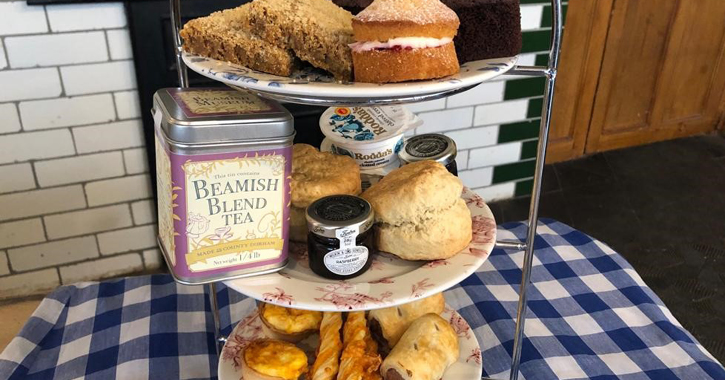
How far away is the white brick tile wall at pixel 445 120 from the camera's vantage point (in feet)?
A: 7.05

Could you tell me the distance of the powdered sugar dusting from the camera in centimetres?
67

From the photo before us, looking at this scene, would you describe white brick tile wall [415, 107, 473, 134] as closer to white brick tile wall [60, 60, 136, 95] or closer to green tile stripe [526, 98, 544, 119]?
green tile stripe [526, 98, 544, 119]

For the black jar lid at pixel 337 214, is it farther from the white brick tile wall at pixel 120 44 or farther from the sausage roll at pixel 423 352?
the white brick tile wall at pixel 120 44

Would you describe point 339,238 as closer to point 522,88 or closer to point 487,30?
point 487,30

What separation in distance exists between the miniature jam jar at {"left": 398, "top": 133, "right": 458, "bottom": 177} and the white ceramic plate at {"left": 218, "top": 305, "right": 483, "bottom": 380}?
0.27 m

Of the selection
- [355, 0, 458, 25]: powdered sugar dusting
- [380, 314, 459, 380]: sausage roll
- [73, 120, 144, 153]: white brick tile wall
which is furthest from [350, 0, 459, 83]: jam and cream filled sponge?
[73, 120, 144, 153]: white brick tile wall

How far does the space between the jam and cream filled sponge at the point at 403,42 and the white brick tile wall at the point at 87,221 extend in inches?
58.3

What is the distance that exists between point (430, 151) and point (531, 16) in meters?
1.26

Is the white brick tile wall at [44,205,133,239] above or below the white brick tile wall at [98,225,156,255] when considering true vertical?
above

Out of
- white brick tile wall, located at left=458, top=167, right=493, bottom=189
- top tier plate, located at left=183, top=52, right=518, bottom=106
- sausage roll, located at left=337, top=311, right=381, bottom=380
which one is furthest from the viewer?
white brick tile wall, located at left=458, top=167, right=493, bottom=189

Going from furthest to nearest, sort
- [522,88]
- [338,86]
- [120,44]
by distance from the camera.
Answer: [522,88] → [120,44] → [338,86]

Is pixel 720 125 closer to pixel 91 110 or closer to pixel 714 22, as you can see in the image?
pixel 714 22

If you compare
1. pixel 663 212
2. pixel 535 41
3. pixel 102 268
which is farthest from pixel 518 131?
pixel 102 268

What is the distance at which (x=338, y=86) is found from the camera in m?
0.63
